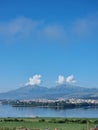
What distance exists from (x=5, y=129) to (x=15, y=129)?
1150 mm

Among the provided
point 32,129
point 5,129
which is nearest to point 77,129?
point 32,129

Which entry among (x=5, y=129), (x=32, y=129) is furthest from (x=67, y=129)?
(x=5, y=129)

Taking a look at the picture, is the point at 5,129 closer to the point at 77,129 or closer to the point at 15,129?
the point at 15,129

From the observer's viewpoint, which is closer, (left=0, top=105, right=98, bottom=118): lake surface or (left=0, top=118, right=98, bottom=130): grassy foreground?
(left=0, top=118, right=98, bottom=130): grassy foreground

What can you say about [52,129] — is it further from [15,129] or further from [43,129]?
[15,129]

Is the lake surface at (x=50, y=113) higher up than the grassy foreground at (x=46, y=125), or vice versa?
the lake surface at (x=50, y=113)

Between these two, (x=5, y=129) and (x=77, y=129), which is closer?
(x=5, y=129)

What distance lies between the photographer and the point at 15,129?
107 feet

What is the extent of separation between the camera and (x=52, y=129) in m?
33.7

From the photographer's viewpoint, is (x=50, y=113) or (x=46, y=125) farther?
(x=50, y=113)

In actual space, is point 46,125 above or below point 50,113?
below

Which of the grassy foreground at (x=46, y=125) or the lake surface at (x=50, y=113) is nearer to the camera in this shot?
the grassy foreground at (x=46, y=125)

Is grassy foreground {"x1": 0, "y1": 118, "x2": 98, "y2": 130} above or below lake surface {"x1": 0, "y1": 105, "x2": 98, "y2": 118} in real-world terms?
below

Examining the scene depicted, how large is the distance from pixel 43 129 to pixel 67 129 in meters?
1.95
